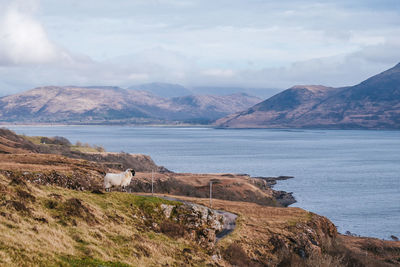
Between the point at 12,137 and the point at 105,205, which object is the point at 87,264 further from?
the point at 12,137

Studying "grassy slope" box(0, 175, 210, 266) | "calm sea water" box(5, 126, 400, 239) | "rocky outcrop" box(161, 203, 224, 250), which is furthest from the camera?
"calm sea water" box(5, 126, 400, 239)

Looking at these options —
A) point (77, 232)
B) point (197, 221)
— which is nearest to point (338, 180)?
point (197, 221)

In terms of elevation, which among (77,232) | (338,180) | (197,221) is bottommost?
(338,180)

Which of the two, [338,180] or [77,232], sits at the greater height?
[77,232]

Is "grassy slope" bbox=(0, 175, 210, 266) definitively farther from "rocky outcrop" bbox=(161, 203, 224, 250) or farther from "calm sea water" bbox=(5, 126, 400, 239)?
"calm sea water" bbox=(5, 126, 400, 239)

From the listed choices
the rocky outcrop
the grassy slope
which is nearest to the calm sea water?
the rocky outcrop

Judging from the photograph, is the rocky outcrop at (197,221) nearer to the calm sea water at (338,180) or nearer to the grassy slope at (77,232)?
the grassy slope at (77,232)

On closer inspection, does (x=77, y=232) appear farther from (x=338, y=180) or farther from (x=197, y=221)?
(x=338, y=180)

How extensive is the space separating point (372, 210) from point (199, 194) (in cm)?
2765

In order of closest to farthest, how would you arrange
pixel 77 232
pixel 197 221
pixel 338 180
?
1. pixel 77 232
2. pixel 197 221
3. pixel 338 180

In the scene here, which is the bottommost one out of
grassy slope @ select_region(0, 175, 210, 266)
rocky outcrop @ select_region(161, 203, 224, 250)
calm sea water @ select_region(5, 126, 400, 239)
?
calm sea water @ select_region(5, 126, 400, 239)

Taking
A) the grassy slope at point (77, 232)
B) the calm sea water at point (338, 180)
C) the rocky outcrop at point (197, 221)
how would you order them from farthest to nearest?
the calm sea water at point (338, 180) < the rocky outcrop at point (197, 221) < the grassy slope at point (77, 232)

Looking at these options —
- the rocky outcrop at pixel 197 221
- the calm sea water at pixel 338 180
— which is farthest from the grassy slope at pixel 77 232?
the calm sea water at pixel 338 180

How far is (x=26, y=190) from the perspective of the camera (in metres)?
23.6
